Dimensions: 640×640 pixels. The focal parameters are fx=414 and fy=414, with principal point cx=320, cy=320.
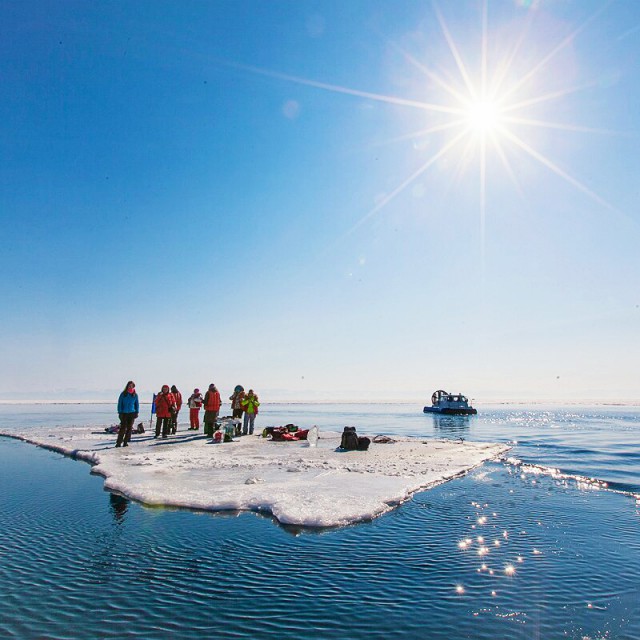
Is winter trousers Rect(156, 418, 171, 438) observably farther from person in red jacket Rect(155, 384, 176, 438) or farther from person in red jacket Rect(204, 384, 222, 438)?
person in red jacket Rect(204, 384, 222, 438)

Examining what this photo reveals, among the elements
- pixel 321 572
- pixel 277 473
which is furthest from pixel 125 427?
pixel 321 572

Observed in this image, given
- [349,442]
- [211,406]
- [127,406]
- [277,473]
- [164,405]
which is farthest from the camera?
[211,406]

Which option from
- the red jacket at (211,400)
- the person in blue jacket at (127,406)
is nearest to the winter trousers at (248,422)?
the red jacket at (211,400)

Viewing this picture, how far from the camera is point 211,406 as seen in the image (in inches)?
900

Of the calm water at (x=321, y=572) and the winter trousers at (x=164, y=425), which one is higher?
the winter trousers at (x=164, y=425)

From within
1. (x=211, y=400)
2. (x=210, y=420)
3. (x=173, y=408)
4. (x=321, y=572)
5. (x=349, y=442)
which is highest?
(x=211, y=400)

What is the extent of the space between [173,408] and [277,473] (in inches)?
502

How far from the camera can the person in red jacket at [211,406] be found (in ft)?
73.6

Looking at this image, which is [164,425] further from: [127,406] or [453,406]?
[453,406]

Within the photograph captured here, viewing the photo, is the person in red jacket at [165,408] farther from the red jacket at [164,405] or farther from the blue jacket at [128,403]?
the blue jacket at [128,403]

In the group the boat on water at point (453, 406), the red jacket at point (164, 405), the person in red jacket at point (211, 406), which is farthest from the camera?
the boat on water at point (453, 406)

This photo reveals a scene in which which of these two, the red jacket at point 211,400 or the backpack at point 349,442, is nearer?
the backpack at point 349,442

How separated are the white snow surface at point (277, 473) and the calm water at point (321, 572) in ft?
2.04

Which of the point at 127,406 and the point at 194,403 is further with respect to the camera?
the point at 194,403
